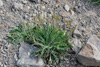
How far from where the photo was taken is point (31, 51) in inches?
116

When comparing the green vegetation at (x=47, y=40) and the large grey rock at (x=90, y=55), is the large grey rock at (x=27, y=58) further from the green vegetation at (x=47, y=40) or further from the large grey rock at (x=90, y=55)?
the large grey rock at (x=90, y=55)

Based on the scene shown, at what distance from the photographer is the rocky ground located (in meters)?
2.96

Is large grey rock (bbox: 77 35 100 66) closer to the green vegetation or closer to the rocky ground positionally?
the rocky ground

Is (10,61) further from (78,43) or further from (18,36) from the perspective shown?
(78,43)

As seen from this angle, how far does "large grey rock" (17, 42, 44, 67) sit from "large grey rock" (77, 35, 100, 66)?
2.59 feet

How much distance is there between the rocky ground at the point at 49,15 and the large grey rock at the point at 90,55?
19 cm

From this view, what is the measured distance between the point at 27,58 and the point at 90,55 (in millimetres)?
1190

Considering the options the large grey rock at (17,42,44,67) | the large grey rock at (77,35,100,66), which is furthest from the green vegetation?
the large grey rock at (77,35,100,66)

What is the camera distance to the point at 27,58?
2.84m

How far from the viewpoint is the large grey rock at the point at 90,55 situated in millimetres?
2867

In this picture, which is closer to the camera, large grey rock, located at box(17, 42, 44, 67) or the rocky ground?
large grey rock, located at box(17, 42, 44, 67)

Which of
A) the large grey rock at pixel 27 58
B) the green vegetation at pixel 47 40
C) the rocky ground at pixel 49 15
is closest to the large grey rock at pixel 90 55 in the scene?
the rocky ground at pixel 49 15

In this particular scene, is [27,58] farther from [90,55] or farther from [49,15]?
[49,15]

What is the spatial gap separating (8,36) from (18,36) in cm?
20
